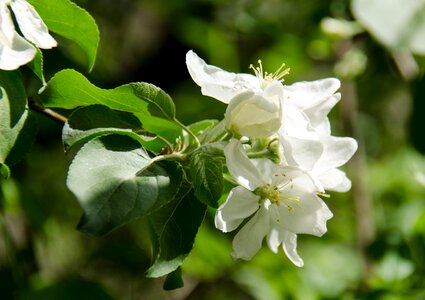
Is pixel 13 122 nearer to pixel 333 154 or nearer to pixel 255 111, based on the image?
pixel 255 111

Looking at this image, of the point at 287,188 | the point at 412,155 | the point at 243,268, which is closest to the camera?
the point at 287,188

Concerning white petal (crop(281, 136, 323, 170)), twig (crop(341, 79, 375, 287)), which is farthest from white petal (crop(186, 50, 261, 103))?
twig (crop(341, 79, 375, 287))

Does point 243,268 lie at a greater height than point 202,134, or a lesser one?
lesser

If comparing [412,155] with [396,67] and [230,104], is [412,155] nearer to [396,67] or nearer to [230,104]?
[396,67]

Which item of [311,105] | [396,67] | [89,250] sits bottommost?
[89,250]

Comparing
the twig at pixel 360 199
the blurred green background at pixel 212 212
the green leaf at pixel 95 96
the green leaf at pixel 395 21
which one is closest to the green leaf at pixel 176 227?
the green leaf at pixel 95 96

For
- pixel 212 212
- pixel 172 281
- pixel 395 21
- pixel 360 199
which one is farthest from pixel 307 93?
pixel 360 199

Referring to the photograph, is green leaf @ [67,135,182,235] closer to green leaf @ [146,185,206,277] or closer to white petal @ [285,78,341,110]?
green leaf @ [146,185,206,277]

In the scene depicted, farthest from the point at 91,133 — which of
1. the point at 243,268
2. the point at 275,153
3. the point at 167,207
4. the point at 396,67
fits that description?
the point at 396,67
